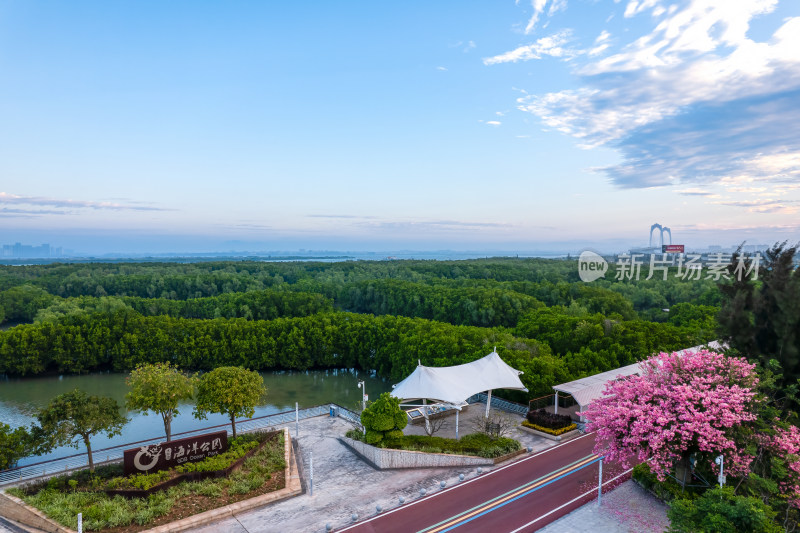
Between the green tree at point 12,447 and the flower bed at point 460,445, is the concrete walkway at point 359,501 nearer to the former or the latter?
the flower bed at point 460,445

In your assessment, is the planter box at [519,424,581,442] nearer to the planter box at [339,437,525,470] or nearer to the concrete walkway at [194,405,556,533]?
the concrete walkway at [194,405,556,533]

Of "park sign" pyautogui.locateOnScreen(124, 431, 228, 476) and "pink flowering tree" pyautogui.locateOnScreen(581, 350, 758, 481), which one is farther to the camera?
"park sign" pyautogui.locateOnScreen(124, 431, 228, 476)

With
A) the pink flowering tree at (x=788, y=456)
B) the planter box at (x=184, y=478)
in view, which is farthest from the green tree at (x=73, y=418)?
the pink flowering tree at (x=788, y=456)

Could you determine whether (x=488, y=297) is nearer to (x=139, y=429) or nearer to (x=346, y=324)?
(x=346, y=324)

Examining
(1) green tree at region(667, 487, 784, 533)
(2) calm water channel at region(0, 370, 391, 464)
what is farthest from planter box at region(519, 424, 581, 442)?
(2) calm water channel at region(0, 370, 391, 464)

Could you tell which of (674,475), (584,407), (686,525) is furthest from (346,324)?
(686,525)

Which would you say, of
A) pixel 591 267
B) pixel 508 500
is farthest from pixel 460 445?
pixel 591 267

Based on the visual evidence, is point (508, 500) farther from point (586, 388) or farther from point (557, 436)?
point (586, 388)
